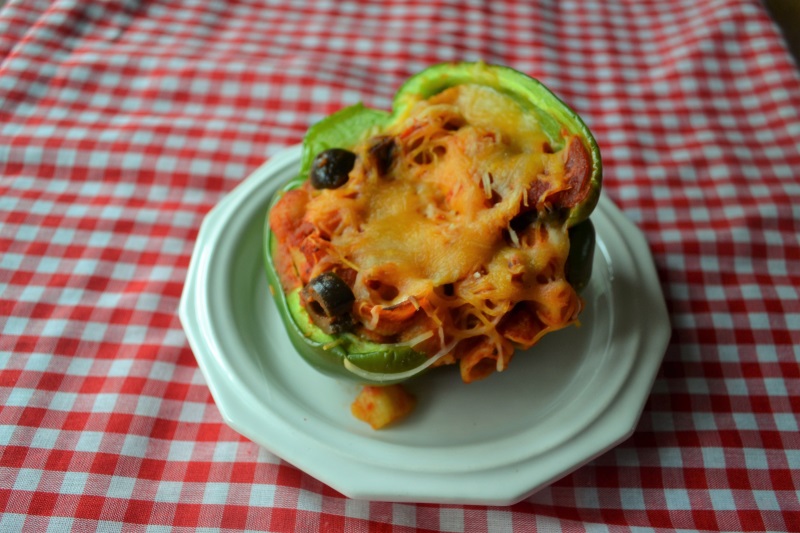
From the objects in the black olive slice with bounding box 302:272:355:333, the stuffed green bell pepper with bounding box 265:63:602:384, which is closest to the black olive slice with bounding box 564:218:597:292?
the stuffed green bell pepper with bounding box 265:63:602:384

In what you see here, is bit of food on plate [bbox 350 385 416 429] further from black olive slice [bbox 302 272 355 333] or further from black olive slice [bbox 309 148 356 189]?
black olive slice [bbox 309 148 356 189]

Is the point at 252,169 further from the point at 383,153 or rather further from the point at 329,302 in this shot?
the point at 329,302

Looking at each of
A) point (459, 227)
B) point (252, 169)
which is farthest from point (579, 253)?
point (252, 169)

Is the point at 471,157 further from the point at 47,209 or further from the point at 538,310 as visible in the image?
the point at 47,209

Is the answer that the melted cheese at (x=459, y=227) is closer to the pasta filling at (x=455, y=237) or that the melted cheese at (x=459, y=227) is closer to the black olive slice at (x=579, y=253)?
the pasta filling at (x=455, y=237)

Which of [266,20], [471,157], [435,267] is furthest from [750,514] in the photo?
[266,20]

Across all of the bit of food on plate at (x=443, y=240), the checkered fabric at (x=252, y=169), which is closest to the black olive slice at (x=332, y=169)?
the bit of food on plate at (x=443, y=240)
